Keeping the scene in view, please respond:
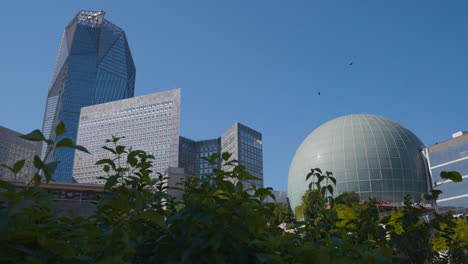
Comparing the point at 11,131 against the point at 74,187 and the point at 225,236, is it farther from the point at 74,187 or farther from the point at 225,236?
the point at 225,236

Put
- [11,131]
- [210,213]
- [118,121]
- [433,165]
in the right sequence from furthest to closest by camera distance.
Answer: [118,121] < [11,131] < [433,165] < [210,213]

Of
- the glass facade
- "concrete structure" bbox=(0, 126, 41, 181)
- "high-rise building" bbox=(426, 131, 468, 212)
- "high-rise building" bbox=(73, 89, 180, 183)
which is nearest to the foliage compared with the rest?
"high-rise building" bbox=(426, 131, 468, 212)

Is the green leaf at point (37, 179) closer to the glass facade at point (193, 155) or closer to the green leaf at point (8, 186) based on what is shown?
the green leaf at point (8, 186)

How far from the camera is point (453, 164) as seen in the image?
228 feet

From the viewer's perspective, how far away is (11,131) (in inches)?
5960

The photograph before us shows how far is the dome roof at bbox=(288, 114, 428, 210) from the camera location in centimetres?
5459

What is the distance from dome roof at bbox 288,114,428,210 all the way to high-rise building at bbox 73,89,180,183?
116m

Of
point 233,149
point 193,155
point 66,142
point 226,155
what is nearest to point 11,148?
point 193,155

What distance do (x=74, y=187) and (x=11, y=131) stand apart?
14321 centimetres

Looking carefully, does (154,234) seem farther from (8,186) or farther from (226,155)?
(8,186)

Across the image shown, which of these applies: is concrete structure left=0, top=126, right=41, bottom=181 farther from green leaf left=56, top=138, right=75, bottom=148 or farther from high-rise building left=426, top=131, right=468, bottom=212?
green leaf left=56, top=138, right=75, bottom=148

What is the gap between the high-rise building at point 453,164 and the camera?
67.0 metres

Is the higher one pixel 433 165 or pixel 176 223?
pixel 433 165

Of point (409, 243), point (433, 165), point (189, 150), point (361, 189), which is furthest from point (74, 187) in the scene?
point (189, 150)
